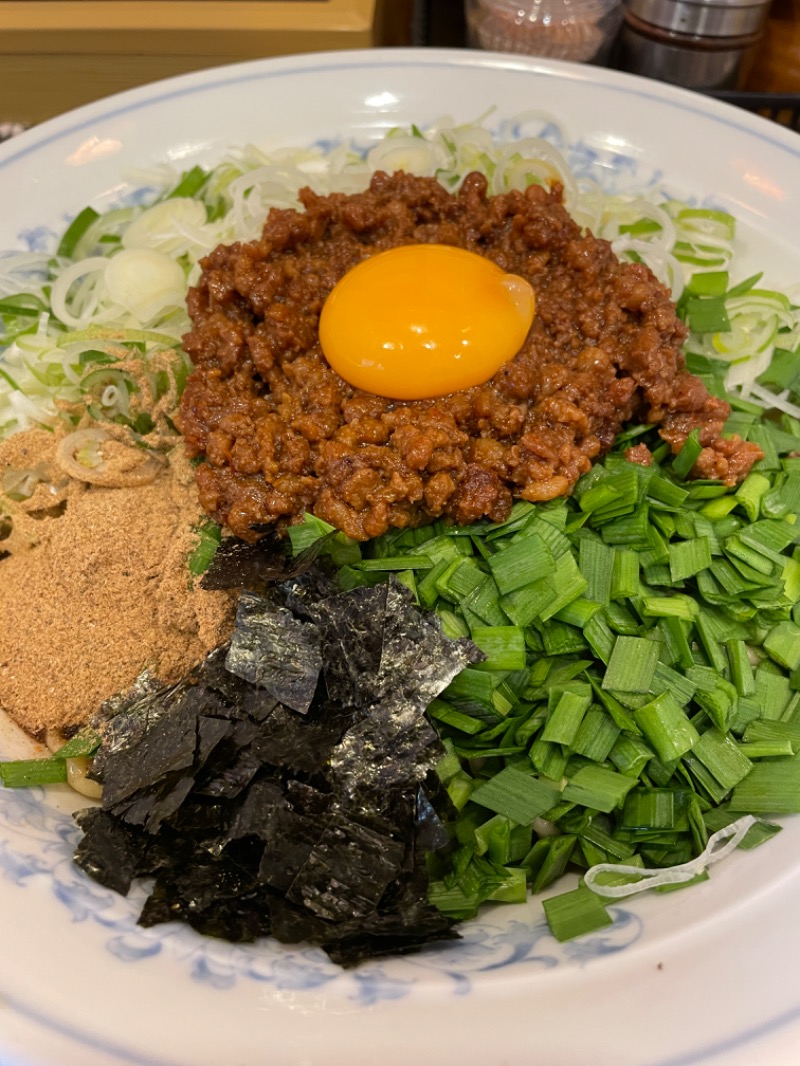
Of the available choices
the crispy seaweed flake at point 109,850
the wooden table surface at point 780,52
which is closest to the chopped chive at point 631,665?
the crispy seaweed flake at point 109,850

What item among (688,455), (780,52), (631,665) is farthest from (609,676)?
(780,52)

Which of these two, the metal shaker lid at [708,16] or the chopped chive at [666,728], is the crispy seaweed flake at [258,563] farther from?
the metal shaker lid at [708,16]

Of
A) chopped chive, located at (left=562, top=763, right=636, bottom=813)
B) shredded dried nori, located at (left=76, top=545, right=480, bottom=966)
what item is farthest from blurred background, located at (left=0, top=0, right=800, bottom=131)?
chopped chive, located at (left=562, top=763, right=636, bottom=813)

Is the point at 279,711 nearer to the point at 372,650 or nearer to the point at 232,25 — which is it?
the point at 372,650

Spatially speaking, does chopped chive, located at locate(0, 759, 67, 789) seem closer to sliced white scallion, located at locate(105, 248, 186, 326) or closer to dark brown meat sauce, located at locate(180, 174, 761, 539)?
dark brown meat sauce, located at locate(180, 174, 761, 539)

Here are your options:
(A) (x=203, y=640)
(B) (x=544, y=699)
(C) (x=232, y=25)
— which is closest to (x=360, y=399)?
(A) (x=203, y=640)
